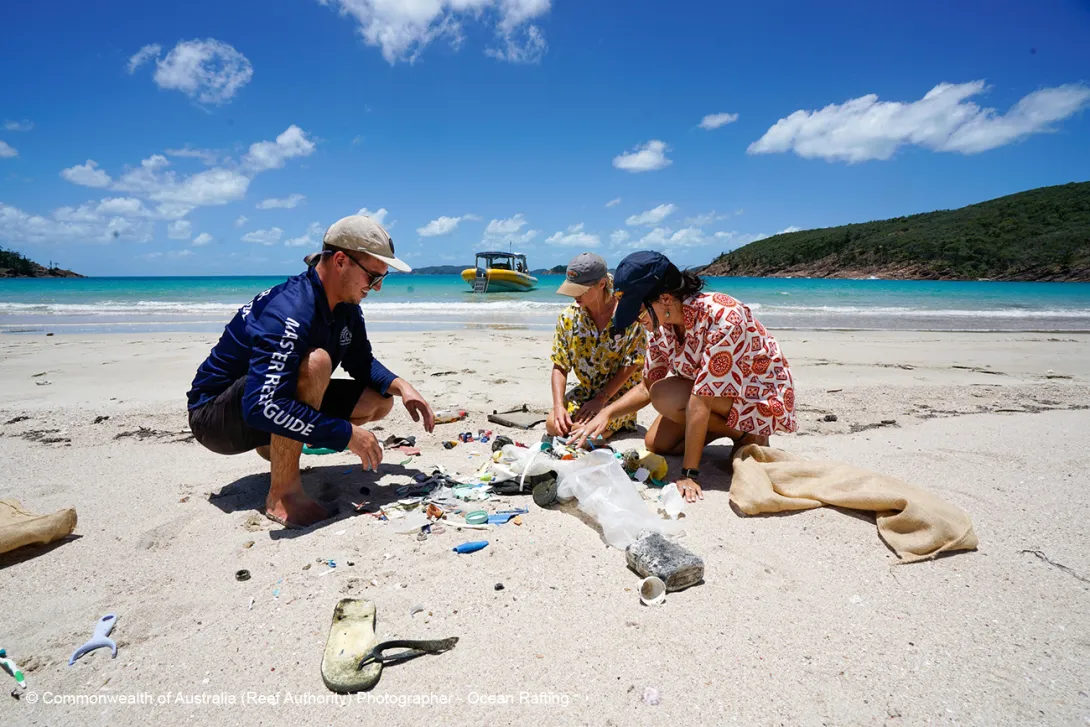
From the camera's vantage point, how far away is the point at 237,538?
258 cm

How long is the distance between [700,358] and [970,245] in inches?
2076

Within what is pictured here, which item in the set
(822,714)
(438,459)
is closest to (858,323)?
(438,459)

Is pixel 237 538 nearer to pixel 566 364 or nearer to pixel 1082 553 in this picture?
pixel 566 364

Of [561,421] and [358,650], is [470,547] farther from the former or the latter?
[561,421]

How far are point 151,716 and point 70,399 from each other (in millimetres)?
5159

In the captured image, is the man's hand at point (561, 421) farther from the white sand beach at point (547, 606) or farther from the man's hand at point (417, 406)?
the man's hand at point (417, 406)

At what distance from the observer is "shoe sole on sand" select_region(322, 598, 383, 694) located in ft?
5.49

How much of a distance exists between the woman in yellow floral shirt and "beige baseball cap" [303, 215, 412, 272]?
1412 millimetres

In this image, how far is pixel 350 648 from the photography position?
1790mm

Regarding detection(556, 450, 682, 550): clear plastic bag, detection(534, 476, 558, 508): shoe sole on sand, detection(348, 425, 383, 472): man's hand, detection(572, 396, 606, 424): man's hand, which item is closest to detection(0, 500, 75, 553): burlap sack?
detection(348, 425, 383, 472): man's hand

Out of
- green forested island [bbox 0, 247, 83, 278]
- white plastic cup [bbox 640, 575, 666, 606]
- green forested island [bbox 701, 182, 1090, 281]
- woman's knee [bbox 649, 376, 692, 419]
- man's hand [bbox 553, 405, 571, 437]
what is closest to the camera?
white plastic cup [bbox 640, 575, 666, 606]

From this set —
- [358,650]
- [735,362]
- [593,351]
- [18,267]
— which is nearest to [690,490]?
[735,362]

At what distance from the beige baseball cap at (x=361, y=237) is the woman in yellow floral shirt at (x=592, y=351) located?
4.63ft

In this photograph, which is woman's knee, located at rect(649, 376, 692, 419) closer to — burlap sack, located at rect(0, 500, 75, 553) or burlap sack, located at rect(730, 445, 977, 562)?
burlap sack, located at rect(730, 445, 977, 562)
